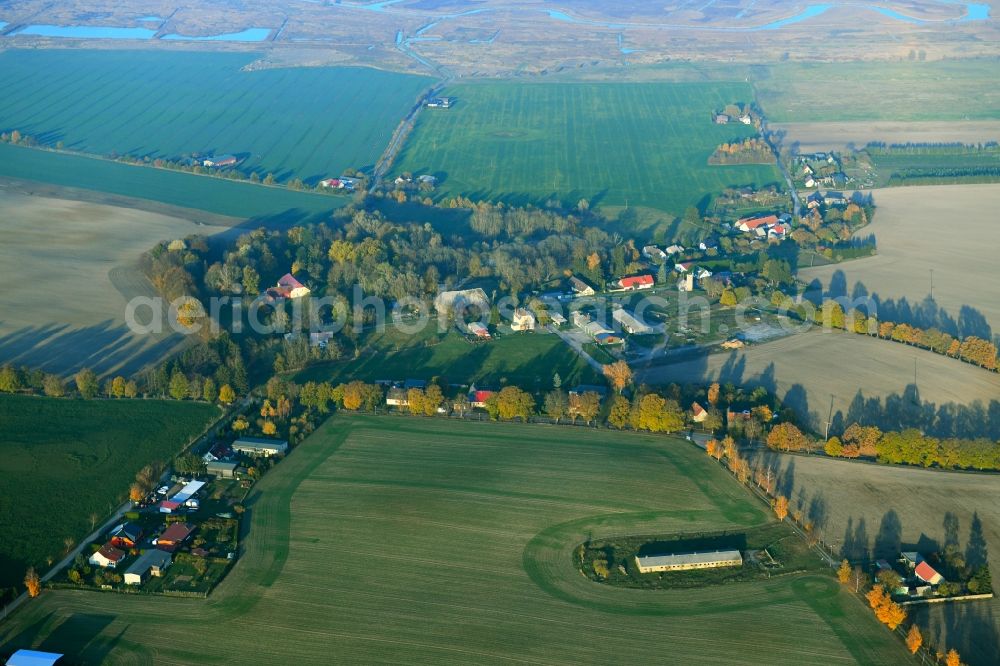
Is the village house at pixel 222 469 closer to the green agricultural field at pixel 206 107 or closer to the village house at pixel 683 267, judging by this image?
the village house at pixel 683 267

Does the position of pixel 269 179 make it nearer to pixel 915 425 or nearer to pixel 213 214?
pixel 213 214

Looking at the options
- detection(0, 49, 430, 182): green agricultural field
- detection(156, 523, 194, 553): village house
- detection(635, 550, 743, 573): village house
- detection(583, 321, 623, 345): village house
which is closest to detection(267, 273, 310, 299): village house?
detection(583, 321, 623, 345): village house

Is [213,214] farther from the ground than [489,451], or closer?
farther from the ground

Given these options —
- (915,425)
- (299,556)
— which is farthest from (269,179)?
(915,425)

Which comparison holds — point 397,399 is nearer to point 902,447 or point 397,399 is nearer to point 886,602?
point 902,447

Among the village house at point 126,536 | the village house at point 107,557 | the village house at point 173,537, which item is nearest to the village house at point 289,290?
the village house at point 126,536
